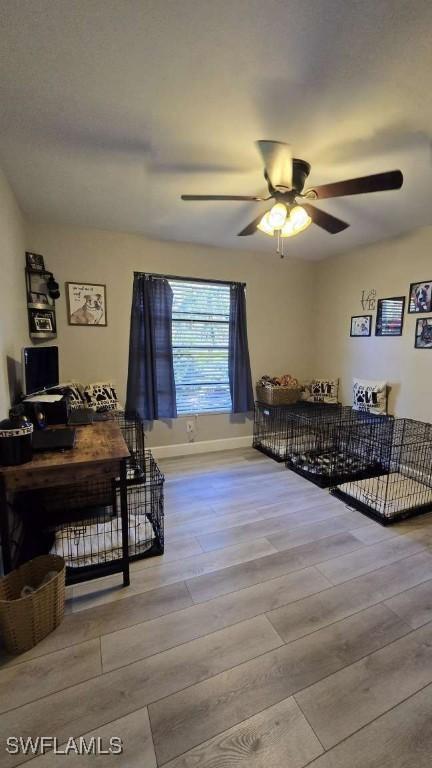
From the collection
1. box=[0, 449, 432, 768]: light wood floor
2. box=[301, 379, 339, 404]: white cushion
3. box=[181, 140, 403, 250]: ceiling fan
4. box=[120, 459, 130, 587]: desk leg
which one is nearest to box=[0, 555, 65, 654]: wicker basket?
box=[0, 449, 432, 768]: light wood floor

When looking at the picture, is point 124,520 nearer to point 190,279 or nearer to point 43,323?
point 43,323

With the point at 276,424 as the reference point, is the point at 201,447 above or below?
below

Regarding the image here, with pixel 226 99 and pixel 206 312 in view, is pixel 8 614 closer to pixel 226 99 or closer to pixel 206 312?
pixel 226 99

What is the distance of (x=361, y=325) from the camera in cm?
378

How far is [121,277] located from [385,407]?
10.5 ft

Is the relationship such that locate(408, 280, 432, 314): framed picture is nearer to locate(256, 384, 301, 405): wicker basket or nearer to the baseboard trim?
locate(256, 384, 301, 405): wicker basket

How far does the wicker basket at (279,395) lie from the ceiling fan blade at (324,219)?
6.62 feet

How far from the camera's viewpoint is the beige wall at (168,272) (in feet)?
10.5

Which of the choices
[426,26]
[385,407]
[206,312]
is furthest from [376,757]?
[206,312]

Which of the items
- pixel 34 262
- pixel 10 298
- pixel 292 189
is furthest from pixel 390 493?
pixel 34 262

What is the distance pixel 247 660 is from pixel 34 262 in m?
3.25

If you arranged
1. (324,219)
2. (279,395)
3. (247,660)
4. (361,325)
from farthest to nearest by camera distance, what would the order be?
(279,395) < (361,325) < (324,219) < (247,660)

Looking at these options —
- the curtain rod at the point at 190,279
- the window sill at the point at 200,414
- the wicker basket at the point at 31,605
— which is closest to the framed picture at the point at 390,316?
the curtain rod at the point at 190,279

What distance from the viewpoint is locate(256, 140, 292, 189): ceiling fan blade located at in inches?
61.5
